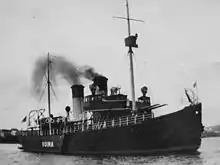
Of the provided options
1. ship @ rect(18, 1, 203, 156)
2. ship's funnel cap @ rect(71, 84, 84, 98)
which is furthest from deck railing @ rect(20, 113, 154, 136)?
ship's funnel cap @ rect(71, 84, 84, 98)

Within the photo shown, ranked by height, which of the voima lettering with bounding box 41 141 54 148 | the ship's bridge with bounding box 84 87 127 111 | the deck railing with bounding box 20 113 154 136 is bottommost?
the voima lettering with bounding box 41 141 54 148

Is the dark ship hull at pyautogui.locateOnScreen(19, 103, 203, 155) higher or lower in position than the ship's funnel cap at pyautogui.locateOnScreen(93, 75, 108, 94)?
lower

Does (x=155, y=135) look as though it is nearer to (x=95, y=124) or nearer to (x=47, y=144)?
(x=95, y=124)

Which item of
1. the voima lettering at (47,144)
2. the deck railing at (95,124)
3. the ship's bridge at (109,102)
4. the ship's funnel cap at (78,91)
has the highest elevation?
the ship's funnel cap at (78,91)

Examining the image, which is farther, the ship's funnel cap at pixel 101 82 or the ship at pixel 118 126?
the ship's funnel cap at pixel 101 82

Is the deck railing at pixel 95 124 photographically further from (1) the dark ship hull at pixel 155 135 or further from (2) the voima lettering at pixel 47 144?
(2) the voima lettering at pixel 47 144


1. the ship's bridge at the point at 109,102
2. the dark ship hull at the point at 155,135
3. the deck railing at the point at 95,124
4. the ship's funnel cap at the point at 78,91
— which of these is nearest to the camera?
the dark ship hull at the point at 155,135

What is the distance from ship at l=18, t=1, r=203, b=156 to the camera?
36.3 metres

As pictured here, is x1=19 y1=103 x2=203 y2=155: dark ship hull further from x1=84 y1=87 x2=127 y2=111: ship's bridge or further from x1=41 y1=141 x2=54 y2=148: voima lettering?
x1=41 y1=141 x2=54 y2=148: voima lettering

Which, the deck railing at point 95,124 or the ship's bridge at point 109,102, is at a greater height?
the ship's bridge at point 109,102

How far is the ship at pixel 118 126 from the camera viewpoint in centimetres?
3634

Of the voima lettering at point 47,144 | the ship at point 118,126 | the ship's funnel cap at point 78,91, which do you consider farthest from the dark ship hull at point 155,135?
the voima lettering at point 47,144

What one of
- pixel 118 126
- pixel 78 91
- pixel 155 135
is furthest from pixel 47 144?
pixel 155 135

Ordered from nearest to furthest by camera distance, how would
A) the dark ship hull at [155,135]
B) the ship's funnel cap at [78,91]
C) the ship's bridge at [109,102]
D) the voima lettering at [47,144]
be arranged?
the dark ship hull at [155,135]
the ship's bridge at [109,102]
the ship's funnel cap at [78,91]
the voima lettering at [47,144]
